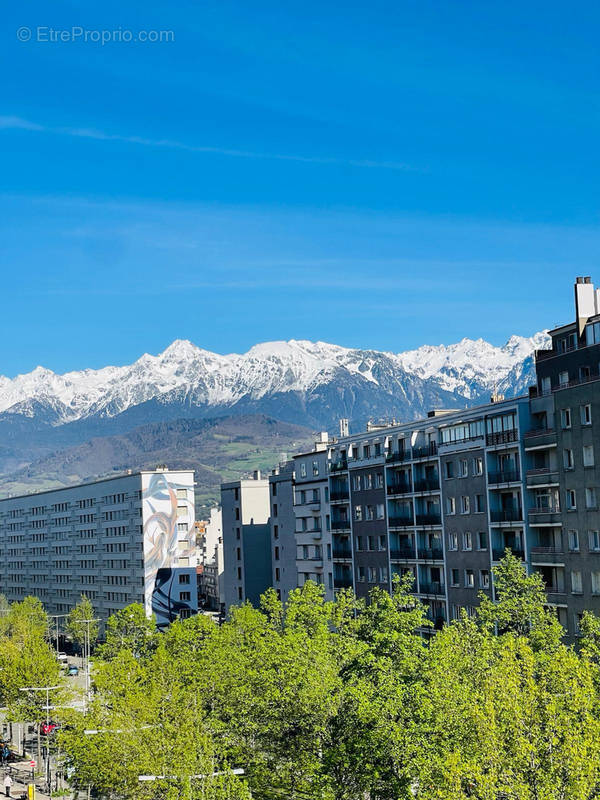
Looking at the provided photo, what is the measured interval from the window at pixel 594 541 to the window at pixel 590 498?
2187 mm

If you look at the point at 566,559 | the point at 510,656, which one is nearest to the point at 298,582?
the point at 566,559

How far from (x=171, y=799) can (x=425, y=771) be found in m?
16.2

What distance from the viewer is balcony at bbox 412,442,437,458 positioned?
116000 millimetres

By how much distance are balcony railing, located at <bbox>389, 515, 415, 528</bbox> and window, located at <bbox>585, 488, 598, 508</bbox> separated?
32004 mm

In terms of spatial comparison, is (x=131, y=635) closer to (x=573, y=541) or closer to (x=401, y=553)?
(x=401, y=553)

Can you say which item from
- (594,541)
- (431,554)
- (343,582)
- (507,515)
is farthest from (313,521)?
(594,541)

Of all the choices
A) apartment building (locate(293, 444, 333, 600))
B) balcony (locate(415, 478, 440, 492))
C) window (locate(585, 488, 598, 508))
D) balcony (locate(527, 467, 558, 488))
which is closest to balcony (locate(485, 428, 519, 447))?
balcony (locate(527, 467, 558, 488))

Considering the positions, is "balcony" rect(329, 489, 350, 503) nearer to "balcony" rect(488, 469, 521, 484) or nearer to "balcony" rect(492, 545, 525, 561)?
"balcony" rect(488, 469, 521, 484)

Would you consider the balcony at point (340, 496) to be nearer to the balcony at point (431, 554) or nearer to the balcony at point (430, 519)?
the balcony at point (430, 519)

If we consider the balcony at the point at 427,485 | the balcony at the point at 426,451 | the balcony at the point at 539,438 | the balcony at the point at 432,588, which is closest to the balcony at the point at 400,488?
the balcony at the point at 427,485

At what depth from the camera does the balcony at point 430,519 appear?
375 ft

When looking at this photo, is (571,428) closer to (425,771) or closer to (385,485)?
(385,485)

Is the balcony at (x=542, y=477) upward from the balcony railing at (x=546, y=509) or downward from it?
upward

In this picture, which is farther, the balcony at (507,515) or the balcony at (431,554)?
the balcony at (431,554)
